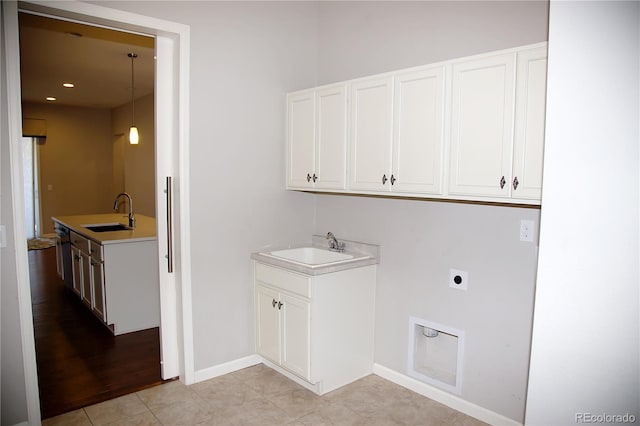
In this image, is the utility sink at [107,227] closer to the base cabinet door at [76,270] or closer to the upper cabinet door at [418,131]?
the base cabinet door at [76,270]

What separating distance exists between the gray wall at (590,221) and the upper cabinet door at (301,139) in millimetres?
2335

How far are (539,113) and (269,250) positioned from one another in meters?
2.18

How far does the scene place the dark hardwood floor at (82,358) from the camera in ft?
9.56

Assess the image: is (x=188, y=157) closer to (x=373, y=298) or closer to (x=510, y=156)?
(x=373, y=298)

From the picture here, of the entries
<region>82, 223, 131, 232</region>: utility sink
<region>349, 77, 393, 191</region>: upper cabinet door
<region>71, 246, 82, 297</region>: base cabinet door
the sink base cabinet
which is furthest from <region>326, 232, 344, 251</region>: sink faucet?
<region>71, 246, 82, 297</region>: base cabinet door

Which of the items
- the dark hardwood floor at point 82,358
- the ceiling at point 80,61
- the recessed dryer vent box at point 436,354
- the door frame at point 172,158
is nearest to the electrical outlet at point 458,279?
the recessed dryer vent box at point 436,354

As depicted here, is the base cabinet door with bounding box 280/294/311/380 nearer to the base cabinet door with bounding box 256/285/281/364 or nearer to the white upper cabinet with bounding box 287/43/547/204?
the base cabinet door with bounding box 256/285/281/364

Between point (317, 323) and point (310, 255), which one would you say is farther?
point (310, 255)

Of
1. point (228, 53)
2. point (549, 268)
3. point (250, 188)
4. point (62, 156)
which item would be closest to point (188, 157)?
point (250, 188)

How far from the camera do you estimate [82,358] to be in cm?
350

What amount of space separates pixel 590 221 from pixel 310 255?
9.10 feet

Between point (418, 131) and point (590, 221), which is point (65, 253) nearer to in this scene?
point (418, 131)

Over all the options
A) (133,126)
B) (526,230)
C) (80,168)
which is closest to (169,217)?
(526,230)

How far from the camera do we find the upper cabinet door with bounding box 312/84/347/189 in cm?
302
